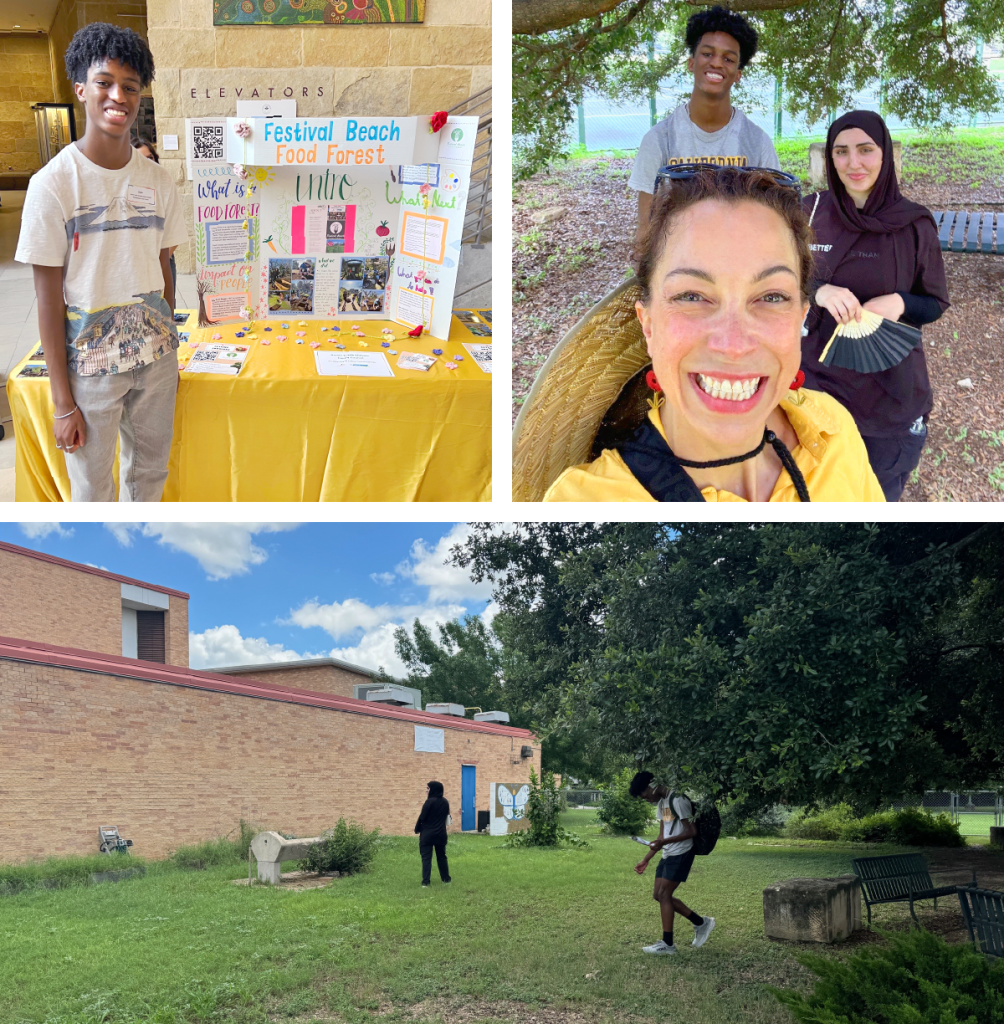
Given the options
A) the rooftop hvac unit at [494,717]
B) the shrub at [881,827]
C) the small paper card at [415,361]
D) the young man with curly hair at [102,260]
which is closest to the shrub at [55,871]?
the rooftop hvac unit at [494,717]

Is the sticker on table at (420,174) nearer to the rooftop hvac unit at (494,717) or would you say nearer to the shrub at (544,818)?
the rooftop hvac unit at (494,717)

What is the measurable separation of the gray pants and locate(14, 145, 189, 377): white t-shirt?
79 mm

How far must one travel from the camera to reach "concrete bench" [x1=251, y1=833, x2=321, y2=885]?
21.9 ft

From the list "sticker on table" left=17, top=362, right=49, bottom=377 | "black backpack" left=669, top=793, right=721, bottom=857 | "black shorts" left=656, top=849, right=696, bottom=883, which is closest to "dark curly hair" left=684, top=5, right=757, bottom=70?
"sticker on table" left=17, top=362, right=49, bottom=377

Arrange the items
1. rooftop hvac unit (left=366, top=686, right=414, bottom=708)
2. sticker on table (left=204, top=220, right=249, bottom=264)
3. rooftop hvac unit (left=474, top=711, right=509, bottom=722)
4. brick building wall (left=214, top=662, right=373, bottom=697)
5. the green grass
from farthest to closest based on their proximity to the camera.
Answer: rooftop hvac unit (left=366, top=686, right=414, bottom=708), brick building wall (left=214, top=662, right=373, bottom=697), rooftop hvac unit (left=474, top=711, right=509, bottom=722), the green grass, sticker on table (left=204, top=220, right=249, bottom=264)

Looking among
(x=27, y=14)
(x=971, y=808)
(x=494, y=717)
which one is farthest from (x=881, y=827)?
(x=27, y=14)

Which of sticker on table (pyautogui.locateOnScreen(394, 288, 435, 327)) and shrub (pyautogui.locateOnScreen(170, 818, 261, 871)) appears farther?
shrub (pyautogui.locateOnScreen(170, 818, 261, 871))

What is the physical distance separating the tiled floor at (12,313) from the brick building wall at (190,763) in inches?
69.5

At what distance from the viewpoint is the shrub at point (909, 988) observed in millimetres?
3312

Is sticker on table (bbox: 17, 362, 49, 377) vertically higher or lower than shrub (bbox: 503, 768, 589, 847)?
higher

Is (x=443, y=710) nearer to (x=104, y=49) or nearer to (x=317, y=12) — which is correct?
(x=317, y=12)

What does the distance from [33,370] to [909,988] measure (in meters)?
4.09

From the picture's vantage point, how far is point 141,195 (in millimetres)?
3041

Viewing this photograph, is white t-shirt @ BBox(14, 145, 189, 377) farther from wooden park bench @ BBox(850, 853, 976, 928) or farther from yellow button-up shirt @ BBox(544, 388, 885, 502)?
wooden park bench @ BBox(850, 853, 976, 928)
